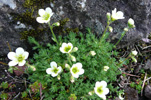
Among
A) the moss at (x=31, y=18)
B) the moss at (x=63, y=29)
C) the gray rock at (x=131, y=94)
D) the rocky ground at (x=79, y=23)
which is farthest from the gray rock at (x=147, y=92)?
the moss at (x=31, y=18)

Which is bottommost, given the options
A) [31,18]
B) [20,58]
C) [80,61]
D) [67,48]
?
[20,58]

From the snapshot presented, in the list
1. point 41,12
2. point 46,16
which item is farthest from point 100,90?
point 41,12

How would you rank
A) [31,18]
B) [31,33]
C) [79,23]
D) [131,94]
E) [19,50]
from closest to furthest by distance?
[19,50] → [31,18] → [31,33] → [79,23] → [131,94]

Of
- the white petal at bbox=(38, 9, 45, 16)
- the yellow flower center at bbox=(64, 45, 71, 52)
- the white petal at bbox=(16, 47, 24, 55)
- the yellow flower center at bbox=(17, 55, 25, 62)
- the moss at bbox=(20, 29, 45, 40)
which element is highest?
the moss at bbox=(20, 29, 45, 40)

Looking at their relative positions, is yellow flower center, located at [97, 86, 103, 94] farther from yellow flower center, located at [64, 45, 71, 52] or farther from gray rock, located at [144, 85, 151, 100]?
gray rock, located at [144, 85, 151, 100]

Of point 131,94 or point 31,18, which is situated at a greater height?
point 31,18

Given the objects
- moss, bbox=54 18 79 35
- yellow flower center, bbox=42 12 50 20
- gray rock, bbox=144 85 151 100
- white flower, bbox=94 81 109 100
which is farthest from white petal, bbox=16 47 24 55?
gray rock, bbox=144 85 151 100

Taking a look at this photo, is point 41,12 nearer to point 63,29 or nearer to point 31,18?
point 31,18
